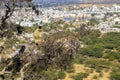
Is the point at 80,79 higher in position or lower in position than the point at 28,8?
lower

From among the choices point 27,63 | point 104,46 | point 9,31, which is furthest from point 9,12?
point 104,46

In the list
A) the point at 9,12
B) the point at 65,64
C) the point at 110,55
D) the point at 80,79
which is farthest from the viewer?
the point at 110,55

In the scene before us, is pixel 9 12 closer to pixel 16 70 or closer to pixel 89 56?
pixel 16 70

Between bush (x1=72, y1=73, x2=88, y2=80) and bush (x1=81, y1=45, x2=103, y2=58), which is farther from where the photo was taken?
bush (x1=81, y1=45, x2=103, y2=58)

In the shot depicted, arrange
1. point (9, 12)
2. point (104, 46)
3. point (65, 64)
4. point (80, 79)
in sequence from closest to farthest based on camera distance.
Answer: point (9, 12), point (65, 64), point (80, 79), point (104, 46)

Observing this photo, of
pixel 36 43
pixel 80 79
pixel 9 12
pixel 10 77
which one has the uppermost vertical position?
pixel 9 12

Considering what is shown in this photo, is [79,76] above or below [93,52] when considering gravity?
above

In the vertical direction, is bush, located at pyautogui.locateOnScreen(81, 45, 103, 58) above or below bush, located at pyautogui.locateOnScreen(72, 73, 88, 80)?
below

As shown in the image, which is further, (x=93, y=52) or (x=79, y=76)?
(x=93, y=52)

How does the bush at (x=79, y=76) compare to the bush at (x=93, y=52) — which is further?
the bush at (x=93, y=52)

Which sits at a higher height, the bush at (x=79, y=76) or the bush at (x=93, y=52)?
the bush at (x=79, y=76)

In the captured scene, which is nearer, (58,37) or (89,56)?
(58,37)
